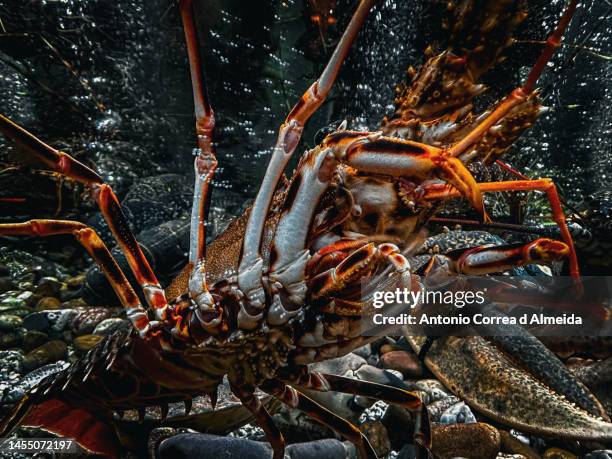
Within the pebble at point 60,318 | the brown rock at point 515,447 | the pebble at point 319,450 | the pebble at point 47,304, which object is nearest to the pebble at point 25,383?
the pebble at point 60,318

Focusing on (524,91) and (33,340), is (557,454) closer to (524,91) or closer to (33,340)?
(524,91)

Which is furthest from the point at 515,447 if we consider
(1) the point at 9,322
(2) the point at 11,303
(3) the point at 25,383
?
(2) the point at 11,303

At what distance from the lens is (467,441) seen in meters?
2.03

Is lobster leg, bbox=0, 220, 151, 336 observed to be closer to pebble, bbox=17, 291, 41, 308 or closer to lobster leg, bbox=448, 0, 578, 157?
lobster leg, bbox=448, 0, 578, 157

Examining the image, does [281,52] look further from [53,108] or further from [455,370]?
[455,370]

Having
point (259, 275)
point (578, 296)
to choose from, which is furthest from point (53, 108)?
point (578, 296)

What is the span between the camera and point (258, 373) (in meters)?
1.63

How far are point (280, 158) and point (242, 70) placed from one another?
684cm

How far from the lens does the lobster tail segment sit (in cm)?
219

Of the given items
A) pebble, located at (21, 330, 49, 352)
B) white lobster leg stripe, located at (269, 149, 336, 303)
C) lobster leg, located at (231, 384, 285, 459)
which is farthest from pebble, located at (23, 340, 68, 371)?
white lobster leg stripe, located at (269, 149, 336, 303)

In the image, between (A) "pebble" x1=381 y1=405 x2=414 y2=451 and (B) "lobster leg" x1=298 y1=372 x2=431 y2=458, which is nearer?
(B) "lobster leg" x1=298 y1=372 x2=431 y2=458

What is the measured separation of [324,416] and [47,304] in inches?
152

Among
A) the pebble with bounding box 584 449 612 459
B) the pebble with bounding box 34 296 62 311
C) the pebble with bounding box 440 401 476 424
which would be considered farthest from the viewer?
the pebble with bounding box 34 296 62 311

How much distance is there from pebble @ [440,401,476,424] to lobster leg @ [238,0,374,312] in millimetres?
1654
